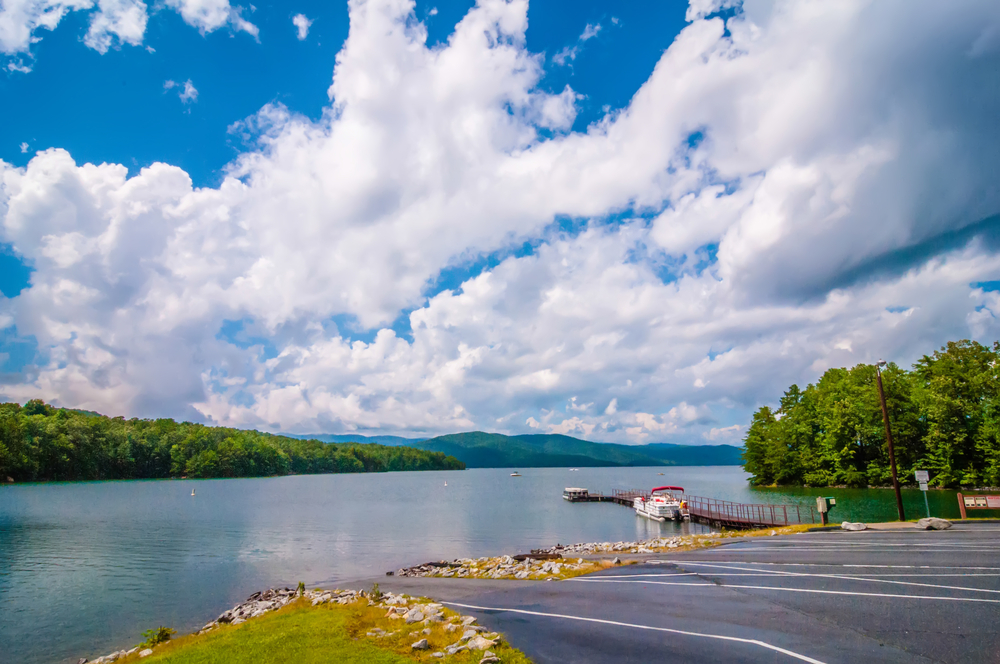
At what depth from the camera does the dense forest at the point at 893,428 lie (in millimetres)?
73062

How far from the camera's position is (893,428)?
3280 inches

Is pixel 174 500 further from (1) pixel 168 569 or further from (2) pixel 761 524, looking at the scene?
(2) pixel 761 524

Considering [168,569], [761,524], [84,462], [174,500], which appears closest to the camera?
[168,569]

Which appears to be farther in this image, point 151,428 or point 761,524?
point 151,428

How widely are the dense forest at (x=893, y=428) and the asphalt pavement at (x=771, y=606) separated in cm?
6453

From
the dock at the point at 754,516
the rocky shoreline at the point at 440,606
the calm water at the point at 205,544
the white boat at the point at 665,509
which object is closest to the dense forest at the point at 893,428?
the calm water at the point at 205,544

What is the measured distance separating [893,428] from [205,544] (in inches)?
3813

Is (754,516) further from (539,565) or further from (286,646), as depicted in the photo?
(286,646)

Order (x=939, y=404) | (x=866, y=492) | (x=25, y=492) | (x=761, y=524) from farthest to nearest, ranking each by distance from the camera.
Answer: (x=25, y=492) < (x=866, y=492) < (x=939, y=404) < (x=761, y=524)

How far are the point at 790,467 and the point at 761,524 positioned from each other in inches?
2454

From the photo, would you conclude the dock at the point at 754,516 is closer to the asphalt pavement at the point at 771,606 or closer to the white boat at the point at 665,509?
the white boat at the point at 665,509

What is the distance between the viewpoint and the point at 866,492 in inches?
3152

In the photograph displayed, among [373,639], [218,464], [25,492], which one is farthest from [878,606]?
[218,464]

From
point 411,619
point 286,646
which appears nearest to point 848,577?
point 411,619
